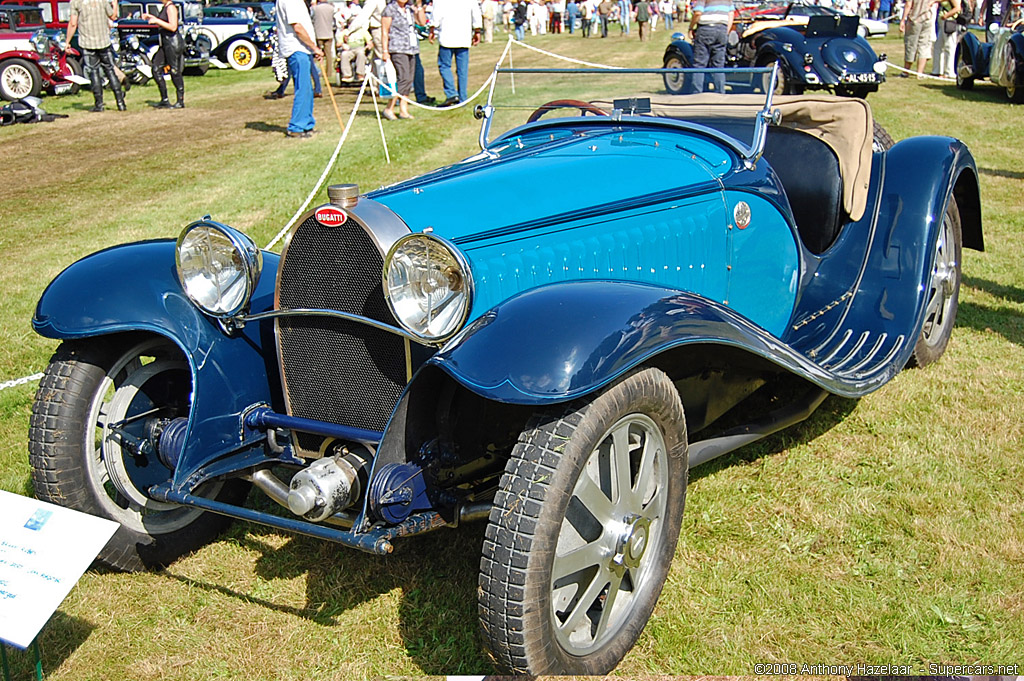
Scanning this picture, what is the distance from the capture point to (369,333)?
9.25 ft

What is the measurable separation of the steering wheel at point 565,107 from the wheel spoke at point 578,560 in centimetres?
242

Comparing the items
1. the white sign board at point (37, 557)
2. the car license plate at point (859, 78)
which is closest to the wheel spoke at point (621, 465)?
the white sign board at point (37, 557)

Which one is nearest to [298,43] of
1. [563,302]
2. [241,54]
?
[563,302]

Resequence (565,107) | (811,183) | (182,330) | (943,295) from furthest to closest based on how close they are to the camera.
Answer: (943,295)
(565,107)
(811,183)
(182,330)

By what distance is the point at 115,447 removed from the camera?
3.16m

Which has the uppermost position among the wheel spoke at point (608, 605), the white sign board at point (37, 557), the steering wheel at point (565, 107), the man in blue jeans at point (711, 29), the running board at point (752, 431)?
the man in blue jeans at point (711, 29)

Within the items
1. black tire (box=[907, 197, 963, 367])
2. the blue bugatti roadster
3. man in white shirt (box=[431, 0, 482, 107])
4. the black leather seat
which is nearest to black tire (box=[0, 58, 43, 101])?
man in white shirt (box=[431, 0, 482, 107])

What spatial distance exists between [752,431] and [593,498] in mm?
1099

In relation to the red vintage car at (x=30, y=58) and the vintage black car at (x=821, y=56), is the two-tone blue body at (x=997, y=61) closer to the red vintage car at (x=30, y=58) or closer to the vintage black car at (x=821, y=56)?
the vintage black car at (x=821, y=56)

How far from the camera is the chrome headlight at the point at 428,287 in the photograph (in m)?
2.60

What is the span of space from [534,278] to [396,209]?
1.67ft

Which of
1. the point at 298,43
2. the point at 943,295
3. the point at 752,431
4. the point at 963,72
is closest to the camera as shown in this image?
the point at 752,431

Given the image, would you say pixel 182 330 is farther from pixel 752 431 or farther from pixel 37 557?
pixel 752 431

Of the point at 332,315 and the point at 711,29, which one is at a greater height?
the point at 711,29
